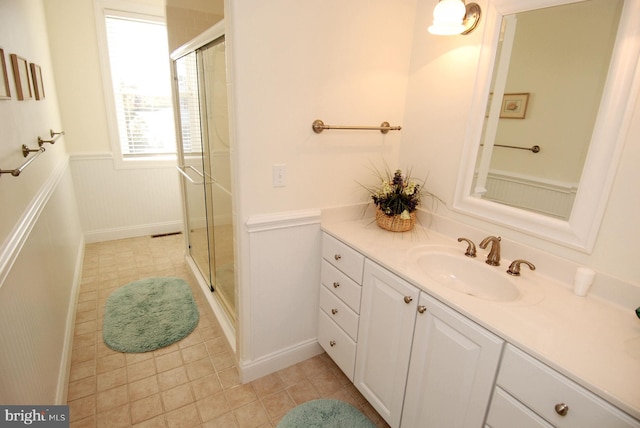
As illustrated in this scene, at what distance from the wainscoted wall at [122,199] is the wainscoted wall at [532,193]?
3.44 meters

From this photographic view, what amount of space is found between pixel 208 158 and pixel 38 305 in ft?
4.01

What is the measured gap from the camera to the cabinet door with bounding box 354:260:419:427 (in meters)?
1.36

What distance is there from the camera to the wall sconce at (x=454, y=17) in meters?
1.40

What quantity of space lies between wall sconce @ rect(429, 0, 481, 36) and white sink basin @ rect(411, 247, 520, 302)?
1.01 metres

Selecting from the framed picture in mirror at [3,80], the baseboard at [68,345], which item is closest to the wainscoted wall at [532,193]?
the framed picture in mirror at [3,80]

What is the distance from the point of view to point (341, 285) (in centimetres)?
174

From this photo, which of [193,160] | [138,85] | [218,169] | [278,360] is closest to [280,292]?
[278,360]

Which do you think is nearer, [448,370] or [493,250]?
[448,370]

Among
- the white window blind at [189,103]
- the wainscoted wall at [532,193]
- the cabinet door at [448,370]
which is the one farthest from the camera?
the white window blind at [189,103]

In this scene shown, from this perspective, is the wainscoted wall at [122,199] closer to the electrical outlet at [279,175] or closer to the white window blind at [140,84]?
the white window blind at [140,84]

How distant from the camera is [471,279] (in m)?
1.51

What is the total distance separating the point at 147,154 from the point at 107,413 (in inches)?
111

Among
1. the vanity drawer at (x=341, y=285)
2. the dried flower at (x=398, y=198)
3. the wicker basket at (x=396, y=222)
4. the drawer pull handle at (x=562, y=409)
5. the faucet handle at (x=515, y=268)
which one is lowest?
the vanity drawer at (x=341, y=285)

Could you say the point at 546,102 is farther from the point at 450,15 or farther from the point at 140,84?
the point at 140,84
